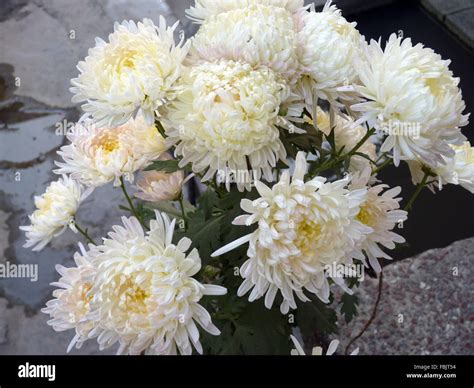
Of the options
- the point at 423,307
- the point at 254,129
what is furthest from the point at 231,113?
the point at 423,307

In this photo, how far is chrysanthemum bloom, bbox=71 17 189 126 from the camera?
580 mm

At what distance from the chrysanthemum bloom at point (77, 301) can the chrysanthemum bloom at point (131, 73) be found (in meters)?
0.16

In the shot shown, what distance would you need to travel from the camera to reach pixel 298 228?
56 centimetres

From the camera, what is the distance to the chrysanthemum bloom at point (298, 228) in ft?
1.80

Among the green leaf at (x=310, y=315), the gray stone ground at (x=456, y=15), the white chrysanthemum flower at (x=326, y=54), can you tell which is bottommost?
the gray stone ground at (x=456, y=15)

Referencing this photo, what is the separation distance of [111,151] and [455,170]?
1.37 feet

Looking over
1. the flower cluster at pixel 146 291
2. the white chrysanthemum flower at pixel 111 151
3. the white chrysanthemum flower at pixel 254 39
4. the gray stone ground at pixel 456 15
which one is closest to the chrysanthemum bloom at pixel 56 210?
the white chrysanthemum flower at pixel 111 151

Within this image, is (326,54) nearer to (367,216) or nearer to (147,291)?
(367,216)

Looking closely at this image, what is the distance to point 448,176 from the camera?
722mm

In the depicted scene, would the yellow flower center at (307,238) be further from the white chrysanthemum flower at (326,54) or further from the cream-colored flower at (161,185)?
the cream-colored flower at (161,185)

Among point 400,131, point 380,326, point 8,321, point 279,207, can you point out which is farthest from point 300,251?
point 8,321

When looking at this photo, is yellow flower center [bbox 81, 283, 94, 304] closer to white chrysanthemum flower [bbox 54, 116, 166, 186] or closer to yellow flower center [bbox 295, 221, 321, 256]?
white chrysanthemum flower [bbox 54, 116, 166, 186]
